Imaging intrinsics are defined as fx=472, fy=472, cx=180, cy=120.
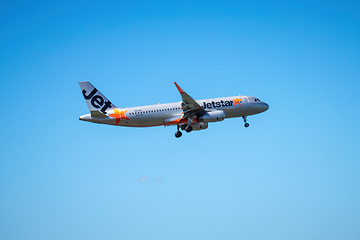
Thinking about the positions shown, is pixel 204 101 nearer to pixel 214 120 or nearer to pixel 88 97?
pixel 214 120

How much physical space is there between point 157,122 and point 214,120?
29.7 ft

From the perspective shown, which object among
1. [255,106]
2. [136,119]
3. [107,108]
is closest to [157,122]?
[136,119]

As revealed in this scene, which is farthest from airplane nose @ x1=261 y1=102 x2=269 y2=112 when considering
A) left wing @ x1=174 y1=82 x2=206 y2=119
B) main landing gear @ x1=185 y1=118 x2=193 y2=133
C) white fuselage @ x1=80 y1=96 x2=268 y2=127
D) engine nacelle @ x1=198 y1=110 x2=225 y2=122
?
main landing gear @ x1=185 y1=118 x2=193 y2=133

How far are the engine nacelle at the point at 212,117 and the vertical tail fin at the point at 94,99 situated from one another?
47.2 feet

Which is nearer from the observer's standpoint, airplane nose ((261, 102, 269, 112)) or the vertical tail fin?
the vertical tail fin

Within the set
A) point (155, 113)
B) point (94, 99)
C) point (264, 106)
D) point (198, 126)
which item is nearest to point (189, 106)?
point (155, 113)

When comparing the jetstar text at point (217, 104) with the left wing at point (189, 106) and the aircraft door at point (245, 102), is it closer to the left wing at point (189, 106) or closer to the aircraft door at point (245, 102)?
the left wing at point (189, 106)

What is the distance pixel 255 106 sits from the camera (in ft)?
268

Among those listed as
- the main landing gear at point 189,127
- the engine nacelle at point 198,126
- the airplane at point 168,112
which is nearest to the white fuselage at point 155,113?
the airplane at point 168,112

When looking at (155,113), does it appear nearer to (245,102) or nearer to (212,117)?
(212,117)

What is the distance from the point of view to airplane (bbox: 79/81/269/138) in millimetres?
72938

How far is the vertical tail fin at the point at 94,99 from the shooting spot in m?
74.9

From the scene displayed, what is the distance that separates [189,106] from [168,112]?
3616 mm

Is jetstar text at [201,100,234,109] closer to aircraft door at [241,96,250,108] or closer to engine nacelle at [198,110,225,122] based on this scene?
engine nacelle at [198,110,225,122]
